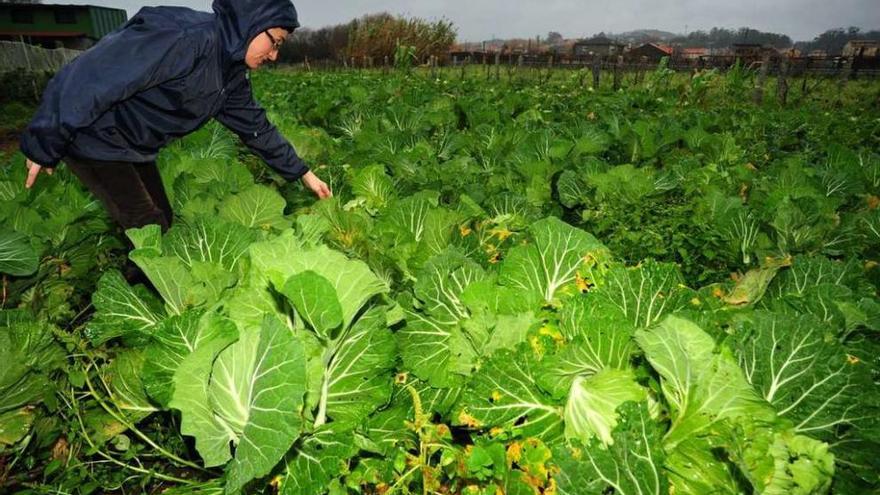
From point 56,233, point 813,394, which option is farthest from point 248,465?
point 56,233

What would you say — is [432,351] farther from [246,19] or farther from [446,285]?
[246,19]

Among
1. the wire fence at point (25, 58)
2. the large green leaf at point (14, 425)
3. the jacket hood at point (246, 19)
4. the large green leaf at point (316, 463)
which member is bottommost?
the large green leaf at point (14, 425)

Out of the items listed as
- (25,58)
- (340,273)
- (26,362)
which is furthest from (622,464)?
(25,58)

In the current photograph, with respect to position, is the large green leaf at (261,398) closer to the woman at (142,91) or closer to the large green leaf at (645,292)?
the large green leaf at (645,292)

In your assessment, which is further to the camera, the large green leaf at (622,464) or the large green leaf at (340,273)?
the large green leaf at (340,273)

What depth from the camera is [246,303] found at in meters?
1.84

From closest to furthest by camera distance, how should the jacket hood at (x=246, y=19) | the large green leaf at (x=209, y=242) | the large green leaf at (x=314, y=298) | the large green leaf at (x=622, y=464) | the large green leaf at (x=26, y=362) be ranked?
the large green leaf at (x=622, y=464) → the large green leaf at (x=314, y=298) → the large green leaf at (x=26, y=362) → the large green leaf at (x=209, y=242) → the jacket hood at (x=246, y=19)

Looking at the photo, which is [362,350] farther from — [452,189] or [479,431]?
[452,189]

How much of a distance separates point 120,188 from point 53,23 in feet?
202

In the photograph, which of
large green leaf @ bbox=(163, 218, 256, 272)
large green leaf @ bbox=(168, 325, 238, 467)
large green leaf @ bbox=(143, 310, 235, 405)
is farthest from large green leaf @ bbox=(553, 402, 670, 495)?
large green leaf @ bbox=(163, 218, 256, 272)

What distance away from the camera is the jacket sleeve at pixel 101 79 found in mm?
2281

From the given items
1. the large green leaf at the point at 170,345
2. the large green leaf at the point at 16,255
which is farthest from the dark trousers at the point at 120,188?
the large green leaf at the point at 170,345

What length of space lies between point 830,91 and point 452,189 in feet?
66.5

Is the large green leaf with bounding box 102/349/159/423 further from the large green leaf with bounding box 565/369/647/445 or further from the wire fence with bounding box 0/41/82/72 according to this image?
the wire fence with bounding box 0/41/82/72
